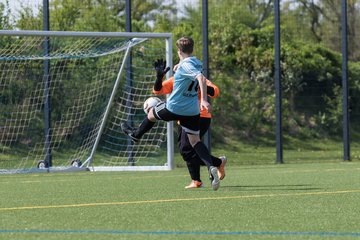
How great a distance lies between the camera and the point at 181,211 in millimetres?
7938

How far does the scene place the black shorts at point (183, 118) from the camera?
1070cm

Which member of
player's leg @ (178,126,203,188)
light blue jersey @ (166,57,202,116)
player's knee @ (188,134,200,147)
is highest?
light blue jersey @ (166,57,202,116)

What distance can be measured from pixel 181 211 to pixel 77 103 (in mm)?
11667

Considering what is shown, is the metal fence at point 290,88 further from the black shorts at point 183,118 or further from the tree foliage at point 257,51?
the black shorts at point 183,118

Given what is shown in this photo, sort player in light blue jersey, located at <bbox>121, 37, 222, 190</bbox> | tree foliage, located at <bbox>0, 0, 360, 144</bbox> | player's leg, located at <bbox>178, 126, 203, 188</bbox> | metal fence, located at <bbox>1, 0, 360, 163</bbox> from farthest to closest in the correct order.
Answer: tree foliage, located at <bbox>0, 0, 360, 144</bbox>
metal fence, located at <bbox>1, 0, 360, 163</bbox>
player's leg, located at <bbox>178, 126, 203, 188</bbox>
player in light blue jersey, located at <bbox>121, 37, 222, 190</bbox>

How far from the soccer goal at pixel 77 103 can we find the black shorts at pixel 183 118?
6467 mm

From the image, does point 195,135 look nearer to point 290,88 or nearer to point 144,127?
point 144,127

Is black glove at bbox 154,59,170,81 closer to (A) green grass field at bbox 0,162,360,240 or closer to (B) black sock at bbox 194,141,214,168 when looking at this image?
(B) black sock at bbox 194,141,214,168

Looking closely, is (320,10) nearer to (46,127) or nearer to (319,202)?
(46,127)

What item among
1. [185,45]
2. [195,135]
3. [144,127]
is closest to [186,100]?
[195,135]

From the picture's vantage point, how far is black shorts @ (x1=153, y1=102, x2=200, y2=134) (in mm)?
10703

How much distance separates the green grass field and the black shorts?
693 millimetres

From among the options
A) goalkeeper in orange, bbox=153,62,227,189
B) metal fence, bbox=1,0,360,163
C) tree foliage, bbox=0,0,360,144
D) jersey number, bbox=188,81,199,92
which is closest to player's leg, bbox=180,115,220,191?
jersey number, bbox=188,81,199,92

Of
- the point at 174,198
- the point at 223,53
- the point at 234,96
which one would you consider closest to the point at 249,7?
the point at 223,53
